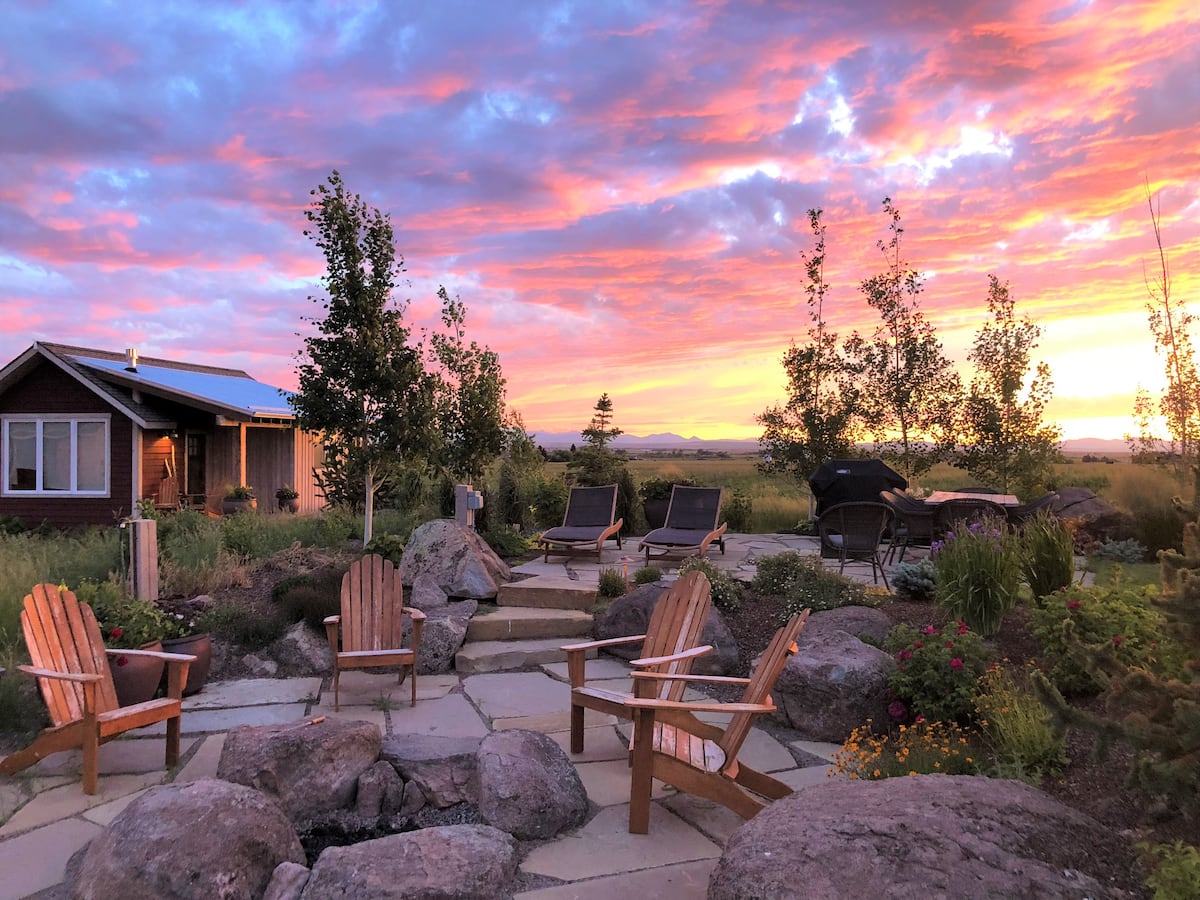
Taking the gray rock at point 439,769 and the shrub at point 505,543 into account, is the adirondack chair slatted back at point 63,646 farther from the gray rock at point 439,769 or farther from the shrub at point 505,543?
Answer: the shrub at point 505,543

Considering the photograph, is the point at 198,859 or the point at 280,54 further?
the point at 280,54

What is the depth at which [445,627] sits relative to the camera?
5461mm

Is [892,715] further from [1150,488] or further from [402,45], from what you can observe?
[1150,488]

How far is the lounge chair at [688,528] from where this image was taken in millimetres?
8305

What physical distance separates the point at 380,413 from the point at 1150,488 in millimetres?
10821

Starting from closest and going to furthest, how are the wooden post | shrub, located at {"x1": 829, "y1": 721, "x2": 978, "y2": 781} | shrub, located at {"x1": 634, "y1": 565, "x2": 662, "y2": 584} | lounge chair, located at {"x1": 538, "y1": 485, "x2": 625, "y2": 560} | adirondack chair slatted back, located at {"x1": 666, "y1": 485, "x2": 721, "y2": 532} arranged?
shrub, located at {"x1": 829, "y1": 721, "x2": 978, "y2": 781}, the wooden post, shrub, located at {"x1": 634, "y1": 565, "x2": 662, "y2": 584}, lounge chair, located at {"x1": 538, "y1": 485, "x2": 625, "y2": 560}, adirondack chair slatted back, located at {"x1": 666, "y1": 485, "x2": 721, "y2": 532}

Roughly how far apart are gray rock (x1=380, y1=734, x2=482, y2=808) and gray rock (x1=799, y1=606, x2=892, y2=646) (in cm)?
240

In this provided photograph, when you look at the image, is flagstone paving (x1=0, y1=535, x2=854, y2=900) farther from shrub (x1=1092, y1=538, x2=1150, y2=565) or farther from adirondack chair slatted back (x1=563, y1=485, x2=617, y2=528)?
shrub (x1=1092, y1=538, x2=1150, y2=565)

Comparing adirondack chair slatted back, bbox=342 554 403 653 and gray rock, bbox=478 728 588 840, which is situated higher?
adirondack chair slatted back, bbox=342 554 403 653

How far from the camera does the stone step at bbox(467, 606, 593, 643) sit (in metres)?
5.81

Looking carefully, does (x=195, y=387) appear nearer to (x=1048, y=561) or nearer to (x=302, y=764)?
(x=302, y=764)

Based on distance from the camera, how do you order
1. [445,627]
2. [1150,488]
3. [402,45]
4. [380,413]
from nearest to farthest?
1. [445,627]
2. [402,45]
3. [380,413]
4. [1150,488]

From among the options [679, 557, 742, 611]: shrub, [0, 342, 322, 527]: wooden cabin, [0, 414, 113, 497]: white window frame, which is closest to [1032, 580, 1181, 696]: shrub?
[679, 557, 742, 611]: shrub

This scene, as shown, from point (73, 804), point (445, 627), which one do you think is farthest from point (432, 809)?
point (445, 627)
